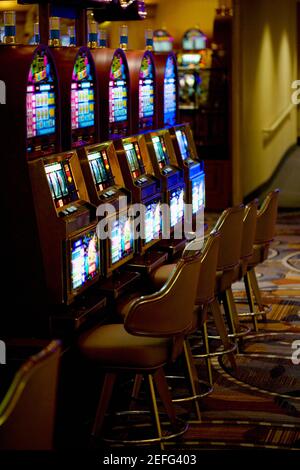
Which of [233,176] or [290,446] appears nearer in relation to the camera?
[290,446]

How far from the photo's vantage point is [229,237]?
516 cm

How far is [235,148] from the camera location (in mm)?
10828

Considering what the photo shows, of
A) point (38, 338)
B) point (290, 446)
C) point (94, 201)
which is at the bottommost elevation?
point (290, 446)

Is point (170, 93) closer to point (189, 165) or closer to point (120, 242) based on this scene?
point (189, 165)

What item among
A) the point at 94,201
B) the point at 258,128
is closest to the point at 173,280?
the point at 94,201

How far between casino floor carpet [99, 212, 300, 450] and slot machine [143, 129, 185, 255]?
83cm

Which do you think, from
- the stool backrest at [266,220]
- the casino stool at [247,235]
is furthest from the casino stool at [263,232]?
the casino stool at [247,235]

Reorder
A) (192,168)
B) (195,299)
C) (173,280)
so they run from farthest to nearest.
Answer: (192,168) < (195,299) < (173,280)

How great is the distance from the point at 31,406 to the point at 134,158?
3187 mm

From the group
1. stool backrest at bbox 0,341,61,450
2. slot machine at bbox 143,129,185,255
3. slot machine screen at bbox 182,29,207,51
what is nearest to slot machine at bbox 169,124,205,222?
slot machine at bbox 143,129,185,255

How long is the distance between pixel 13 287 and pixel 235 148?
23.1 ft

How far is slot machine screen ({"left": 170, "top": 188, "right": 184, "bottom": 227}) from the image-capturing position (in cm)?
616

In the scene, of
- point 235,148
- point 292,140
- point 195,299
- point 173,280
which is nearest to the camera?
point 173,280

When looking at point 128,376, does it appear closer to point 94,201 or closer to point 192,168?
point 94,201
